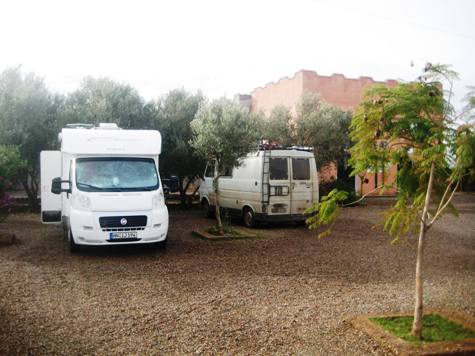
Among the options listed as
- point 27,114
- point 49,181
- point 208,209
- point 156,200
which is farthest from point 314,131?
point 156,200

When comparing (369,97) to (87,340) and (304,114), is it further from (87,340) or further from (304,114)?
(304,114)

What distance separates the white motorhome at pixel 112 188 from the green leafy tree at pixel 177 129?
847 centimetres

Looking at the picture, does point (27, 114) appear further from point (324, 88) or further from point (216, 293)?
point (324, 88)

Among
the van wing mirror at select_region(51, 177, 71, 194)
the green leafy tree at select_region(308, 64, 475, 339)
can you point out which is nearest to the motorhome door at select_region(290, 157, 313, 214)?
the van wing mirror at select_region(51, 177, 71, 194)

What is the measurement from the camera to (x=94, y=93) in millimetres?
19719

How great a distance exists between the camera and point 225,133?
13.0 m

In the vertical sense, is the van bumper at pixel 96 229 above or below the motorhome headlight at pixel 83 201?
below

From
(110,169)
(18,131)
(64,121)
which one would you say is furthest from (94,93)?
(110,169)

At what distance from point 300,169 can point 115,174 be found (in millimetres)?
5816

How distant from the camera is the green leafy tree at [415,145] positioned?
16.1 ft

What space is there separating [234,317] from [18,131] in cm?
1498

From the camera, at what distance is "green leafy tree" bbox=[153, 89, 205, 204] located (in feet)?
65.7

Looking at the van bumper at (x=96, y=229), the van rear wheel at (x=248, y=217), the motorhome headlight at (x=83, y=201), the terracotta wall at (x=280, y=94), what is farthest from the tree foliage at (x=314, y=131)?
the motorhome headlight at (x=83, y=201)

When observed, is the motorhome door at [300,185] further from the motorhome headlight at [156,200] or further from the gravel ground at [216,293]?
the motorhome headlight at [156,200]
